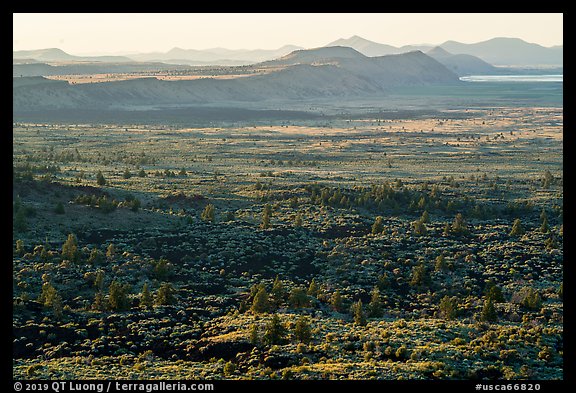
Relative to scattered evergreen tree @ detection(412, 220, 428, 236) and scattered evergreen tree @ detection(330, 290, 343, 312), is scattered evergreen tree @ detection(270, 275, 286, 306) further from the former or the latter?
scattered evergreen tree @ detection(412, 220, 428, 236)

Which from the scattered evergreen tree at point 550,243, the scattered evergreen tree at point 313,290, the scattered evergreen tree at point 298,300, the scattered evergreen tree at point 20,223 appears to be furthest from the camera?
the scattered evergreen tree at point 550,243

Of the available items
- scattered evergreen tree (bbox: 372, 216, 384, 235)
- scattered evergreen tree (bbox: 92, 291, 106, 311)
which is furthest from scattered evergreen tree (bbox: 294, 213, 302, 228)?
scattered evergreen tree (bbox: 92, 291, 106, 311)

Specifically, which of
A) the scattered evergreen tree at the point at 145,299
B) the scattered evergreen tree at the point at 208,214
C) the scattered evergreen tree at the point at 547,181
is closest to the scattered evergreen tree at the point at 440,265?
the scattered evergreen tree at the point at 145,299

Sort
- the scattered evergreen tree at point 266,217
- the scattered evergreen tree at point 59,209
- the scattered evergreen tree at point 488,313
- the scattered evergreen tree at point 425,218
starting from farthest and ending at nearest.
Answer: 1. the scattered evergreen tree at point 425,218
2. the scattered evergreen tree at point 266,217
3. the scattered evergreen tree at point 59,209
4. the scattered evergreen tree at point 488,313

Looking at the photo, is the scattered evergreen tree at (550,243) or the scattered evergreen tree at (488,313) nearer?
the scattered evergreen tree at (488,313)

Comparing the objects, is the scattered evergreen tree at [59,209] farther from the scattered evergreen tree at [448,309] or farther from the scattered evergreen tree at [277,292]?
the scattered evergreen tree at [448,309]

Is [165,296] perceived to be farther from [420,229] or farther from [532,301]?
[420,229]
